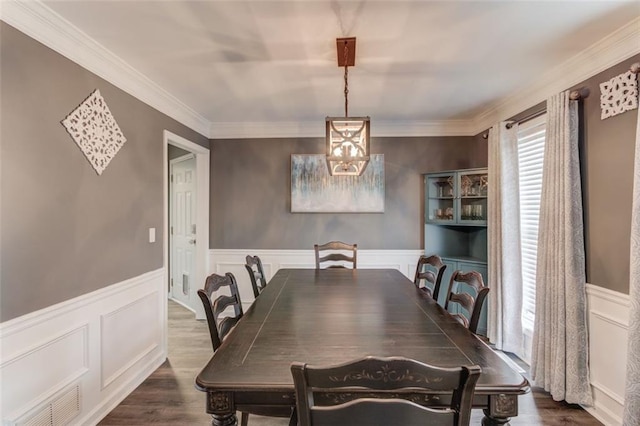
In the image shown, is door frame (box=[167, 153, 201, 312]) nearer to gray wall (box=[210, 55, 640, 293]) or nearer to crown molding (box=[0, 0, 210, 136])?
gray wall (box=[210, 55, 640, 293])

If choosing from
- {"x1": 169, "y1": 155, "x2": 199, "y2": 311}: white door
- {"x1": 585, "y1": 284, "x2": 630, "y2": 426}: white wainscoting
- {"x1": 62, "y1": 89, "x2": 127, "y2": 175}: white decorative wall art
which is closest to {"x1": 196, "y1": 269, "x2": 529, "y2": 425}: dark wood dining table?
{"x1": 585, "y1": 284, "x2": 630, "y2": 426}: white wainscoting

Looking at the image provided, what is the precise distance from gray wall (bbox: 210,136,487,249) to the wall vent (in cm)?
230

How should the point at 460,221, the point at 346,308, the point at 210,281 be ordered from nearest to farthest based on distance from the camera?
1. the point at 210,281
2. the point at 346,308
3. the point at 460,221

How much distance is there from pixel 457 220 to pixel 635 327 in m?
2.02

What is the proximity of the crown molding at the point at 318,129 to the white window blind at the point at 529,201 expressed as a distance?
105 centimetres

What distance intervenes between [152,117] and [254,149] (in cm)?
143

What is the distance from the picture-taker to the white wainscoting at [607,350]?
196 centimetres

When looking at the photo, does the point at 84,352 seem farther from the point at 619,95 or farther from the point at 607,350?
the point at 619,95

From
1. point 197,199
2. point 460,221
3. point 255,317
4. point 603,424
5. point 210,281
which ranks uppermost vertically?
point 197,199

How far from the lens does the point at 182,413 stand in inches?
85.4

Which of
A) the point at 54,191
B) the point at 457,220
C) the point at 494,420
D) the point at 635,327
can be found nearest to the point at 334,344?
the point at 494,420

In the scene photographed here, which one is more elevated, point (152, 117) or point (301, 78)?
point (301, 78)

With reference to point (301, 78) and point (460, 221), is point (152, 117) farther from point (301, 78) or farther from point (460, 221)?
point (460, 221)

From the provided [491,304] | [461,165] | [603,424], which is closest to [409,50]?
[461,165]
